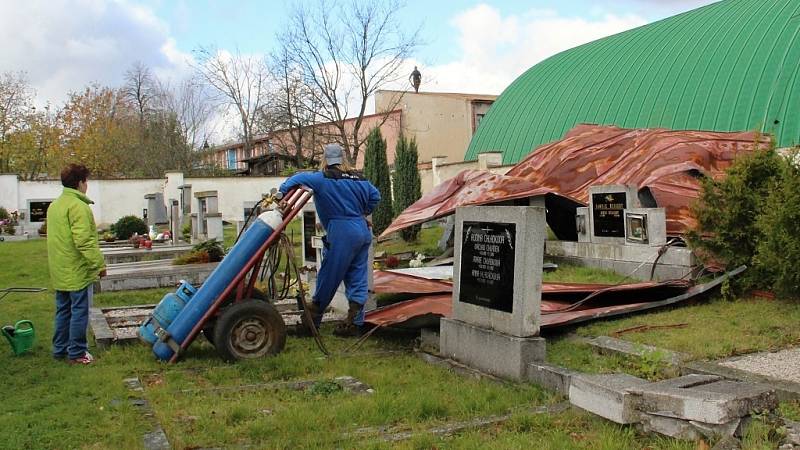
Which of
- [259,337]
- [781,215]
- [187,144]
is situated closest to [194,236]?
[259,337]

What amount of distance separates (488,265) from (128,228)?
20.4m

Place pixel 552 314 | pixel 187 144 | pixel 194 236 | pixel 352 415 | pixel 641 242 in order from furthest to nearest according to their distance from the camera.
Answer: pixel 187 144
pixel 194 236
pixel 641 242
pixel 552 314
pixel 352 415

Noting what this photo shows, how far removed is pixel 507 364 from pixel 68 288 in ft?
13.0

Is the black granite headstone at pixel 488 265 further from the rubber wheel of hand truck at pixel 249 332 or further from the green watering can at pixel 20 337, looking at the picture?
the green watering can at pixel 20 337

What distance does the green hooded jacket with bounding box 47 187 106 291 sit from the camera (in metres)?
6.86

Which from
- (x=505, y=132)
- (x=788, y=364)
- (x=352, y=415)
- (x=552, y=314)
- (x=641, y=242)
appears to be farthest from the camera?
(x=505, y=132)

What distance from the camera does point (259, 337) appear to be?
22.9ft

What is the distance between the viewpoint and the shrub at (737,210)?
347 inches

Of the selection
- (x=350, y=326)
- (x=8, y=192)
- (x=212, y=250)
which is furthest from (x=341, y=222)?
(x=8, y=192)

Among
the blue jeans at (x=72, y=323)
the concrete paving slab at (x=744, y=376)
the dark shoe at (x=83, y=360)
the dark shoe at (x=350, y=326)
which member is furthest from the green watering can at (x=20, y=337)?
the concrete paving slab at (x=744, y=376)

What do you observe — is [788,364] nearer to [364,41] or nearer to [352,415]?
[352,415]

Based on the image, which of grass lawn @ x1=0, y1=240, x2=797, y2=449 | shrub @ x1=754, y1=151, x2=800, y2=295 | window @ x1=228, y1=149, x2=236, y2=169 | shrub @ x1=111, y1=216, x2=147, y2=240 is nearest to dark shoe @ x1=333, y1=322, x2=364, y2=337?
grass lawn @ x1=0, y1=240, x2=797, y2=449

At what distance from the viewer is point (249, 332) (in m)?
6.92

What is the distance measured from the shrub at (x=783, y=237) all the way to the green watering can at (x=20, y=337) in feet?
24.3
